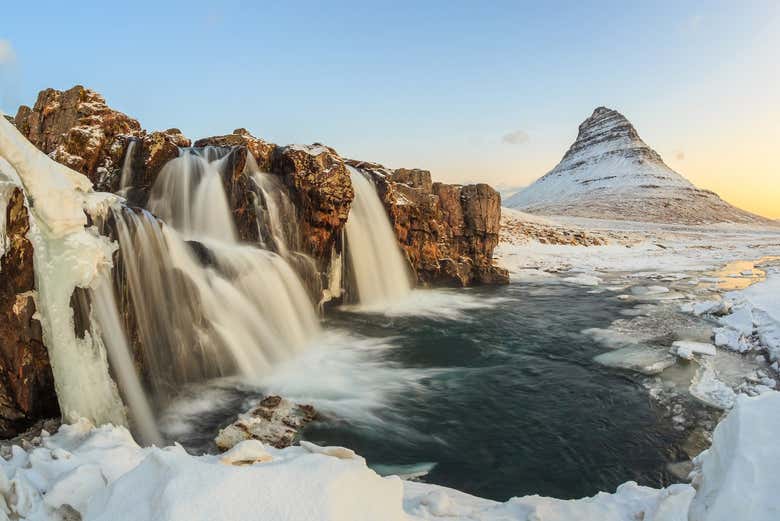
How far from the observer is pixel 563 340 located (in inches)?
440

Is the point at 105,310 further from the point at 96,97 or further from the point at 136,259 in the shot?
the point at 96,97

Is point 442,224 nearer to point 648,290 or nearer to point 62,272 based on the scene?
point 648,290

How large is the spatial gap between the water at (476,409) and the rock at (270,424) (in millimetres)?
295

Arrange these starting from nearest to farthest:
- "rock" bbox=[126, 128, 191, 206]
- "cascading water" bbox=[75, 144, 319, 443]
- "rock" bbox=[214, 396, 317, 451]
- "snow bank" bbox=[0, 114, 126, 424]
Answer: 1. "snow bank" bbox=[0, 114, 126, 424]
2. "rock" bbox=[214, 396, 317, 451]
3. "cascading water" bbox=[75, 144, 319, 443]
4. "rock" bbox=[126, 128, 191, 206]

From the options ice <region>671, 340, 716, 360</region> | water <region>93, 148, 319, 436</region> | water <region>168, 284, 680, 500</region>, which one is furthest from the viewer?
ice <region>671, 340, 716, 360</region>

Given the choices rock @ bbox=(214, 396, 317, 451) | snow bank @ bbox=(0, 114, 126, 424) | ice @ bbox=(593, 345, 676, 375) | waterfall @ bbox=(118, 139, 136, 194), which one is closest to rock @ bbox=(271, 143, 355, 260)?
waterfall @ bbox=(118, 139, 136, 194)

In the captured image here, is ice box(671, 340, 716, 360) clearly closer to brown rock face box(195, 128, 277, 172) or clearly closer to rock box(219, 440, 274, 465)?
rock box(219, 440, 274, 465)

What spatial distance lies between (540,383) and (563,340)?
326cm

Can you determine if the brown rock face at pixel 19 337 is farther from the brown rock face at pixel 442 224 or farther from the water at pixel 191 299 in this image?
the brown rock face at pixel 442 224

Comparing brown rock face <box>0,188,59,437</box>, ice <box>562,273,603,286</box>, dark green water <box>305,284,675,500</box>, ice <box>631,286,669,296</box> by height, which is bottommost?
dark green water <box>305,284,675,500</box>

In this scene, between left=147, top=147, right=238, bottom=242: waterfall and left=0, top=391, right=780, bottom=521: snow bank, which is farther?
left=147, top=147, right=238, bottom=242: waterfall

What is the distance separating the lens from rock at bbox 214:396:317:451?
18.8 ft

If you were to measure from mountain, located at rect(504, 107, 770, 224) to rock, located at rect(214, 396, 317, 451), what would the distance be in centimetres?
8378

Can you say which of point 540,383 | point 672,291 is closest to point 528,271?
point 672,291
